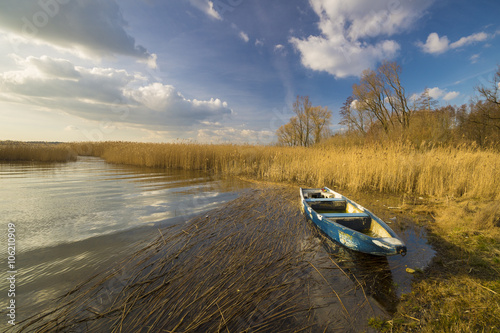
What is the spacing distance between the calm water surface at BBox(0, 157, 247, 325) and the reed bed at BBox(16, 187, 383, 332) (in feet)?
1.50

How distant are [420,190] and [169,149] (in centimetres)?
1520

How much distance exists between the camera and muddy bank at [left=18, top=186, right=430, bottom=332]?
83.4 inches

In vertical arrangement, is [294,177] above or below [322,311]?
above

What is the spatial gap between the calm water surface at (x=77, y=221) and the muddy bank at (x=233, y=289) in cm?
44

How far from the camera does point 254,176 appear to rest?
39.1 feet

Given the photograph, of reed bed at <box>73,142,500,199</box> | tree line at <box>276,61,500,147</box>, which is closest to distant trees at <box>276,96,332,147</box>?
tree line at <box>276,61,500,147</box>

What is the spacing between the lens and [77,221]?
15.4 feet

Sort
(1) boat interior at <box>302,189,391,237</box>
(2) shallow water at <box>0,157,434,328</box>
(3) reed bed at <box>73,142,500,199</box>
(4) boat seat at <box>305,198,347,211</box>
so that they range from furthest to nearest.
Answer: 1. (3) reed bed at <box>73,142,500,199</box>
2. (4) boat seat at <box>305,198,347,211</box>
3. (1) boat interior at <box>302,189,391,237</box>
4. (2) shallow water at <box>0,157,434,328</box>

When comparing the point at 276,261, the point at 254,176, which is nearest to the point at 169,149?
the point at 254,176

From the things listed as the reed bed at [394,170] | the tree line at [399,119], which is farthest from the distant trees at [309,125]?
the reed bed at [394,170]

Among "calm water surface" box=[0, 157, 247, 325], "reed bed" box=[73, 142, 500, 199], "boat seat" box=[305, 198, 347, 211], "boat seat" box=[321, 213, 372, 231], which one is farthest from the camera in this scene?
"reed bed" box=[73, 142, 500, 199]

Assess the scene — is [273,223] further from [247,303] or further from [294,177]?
[294,177]

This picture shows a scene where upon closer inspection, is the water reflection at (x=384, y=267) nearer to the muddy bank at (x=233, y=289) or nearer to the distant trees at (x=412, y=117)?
the muddy bank at (x=233, y=289)

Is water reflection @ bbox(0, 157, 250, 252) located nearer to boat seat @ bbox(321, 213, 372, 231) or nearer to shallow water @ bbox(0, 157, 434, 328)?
shallow water @ bbox(0, 157, 434, 328)
